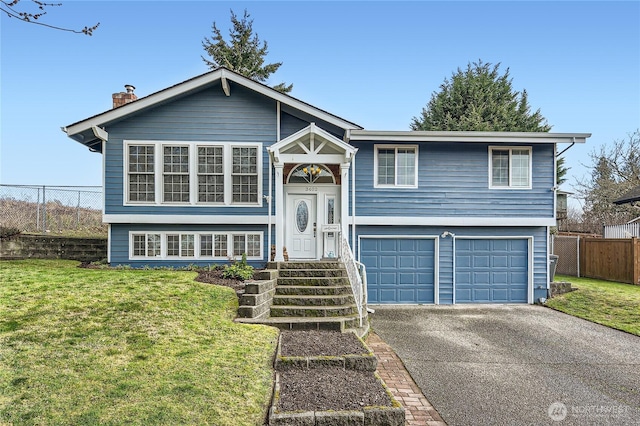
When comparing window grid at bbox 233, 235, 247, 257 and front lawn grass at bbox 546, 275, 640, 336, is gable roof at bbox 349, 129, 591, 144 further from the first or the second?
front lawn grass at bbox 546, 275, 640, 336

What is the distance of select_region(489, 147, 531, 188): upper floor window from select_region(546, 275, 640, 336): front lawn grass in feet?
11.9

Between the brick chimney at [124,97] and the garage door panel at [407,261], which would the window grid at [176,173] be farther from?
the garage door panel at [407,261]

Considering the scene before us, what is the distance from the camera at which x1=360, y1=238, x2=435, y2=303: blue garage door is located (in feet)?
36.1

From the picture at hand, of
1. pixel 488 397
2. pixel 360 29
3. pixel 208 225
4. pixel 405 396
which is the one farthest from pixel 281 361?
pixel 360 29

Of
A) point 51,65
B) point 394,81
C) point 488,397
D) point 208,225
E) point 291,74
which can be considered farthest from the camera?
point 291,74

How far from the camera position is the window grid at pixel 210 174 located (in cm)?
1066

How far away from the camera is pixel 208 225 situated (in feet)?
34.9

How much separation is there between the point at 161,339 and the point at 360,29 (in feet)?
44.6

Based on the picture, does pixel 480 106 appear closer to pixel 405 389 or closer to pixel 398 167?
pixel 398 167

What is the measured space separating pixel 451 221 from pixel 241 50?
20699mm

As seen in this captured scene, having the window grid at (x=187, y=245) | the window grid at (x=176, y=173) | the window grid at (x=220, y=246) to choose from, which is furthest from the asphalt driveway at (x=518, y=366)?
the window grid at (x=176, y=173)

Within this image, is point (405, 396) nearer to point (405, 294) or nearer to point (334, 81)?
point (405, 294)

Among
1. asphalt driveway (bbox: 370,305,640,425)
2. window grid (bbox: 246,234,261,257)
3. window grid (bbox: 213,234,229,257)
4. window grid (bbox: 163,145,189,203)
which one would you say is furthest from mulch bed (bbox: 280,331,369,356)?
window grid (bbox: 163,145,189,203)

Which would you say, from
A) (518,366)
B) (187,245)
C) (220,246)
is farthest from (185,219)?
(518,366)
